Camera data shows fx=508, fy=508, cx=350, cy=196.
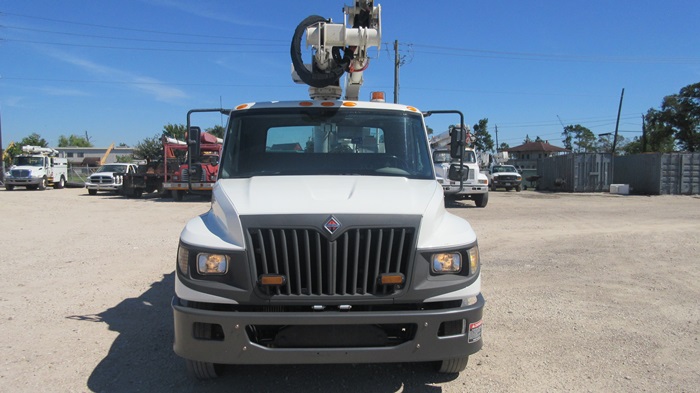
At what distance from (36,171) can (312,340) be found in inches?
1372

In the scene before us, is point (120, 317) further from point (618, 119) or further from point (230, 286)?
point (618, 119)

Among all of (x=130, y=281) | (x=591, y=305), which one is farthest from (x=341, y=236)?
(x=130, y=281)

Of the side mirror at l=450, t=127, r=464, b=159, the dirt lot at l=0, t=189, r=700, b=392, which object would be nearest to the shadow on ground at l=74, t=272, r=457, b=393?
the dirt lot at l=0, t=189, r=700, b=392

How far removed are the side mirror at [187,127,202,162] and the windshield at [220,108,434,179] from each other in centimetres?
62

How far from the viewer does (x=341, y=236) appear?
329 cm

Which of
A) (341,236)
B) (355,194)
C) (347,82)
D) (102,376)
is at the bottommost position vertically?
(102,376)

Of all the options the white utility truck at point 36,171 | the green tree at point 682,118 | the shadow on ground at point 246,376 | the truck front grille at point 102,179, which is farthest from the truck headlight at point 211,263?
the green tree at point 682,118

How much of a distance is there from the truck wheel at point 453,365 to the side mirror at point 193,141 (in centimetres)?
321

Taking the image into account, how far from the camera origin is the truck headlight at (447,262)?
11.1 feet

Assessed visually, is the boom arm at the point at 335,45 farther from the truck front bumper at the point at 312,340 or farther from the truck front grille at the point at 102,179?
the truck front grille at the point at 102,179

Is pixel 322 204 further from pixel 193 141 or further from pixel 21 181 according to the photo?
pixel 21 181

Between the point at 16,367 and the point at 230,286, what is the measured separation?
2360mm

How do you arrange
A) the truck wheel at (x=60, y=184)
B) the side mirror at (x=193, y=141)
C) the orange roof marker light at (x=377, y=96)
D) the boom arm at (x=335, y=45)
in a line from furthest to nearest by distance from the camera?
the truck wheel at (x=60, y=184)
the orange roof marker light at (x=377, y=96)
the boom arm at (x=335, y=45)
the side mirror at (x=193, y=141)

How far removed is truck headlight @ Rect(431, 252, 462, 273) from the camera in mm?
3391
